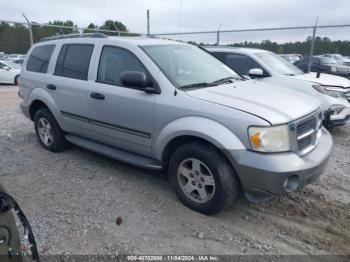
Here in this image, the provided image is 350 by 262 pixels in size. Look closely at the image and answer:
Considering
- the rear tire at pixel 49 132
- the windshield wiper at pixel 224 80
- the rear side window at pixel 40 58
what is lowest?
the rear tire at pixel 49 132

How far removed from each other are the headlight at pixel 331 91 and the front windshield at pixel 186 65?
279 cm

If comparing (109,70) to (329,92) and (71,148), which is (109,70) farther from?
(329,92)

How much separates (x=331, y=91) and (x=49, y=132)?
5.33 m

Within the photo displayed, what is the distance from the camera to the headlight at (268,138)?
2951 millimetres

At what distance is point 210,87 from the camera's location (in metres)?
3.66

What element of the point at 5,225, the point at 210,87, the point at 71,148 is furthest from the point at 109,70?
the point at 5,225

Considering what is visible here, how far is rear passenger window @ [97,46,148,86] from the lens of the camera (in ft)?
12.9

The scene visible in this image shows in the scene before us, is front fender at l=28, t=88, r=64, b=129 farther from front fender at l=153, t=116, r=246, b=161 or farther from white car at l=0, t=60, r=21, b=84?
white car at l=0, t=60, r=21, b=84

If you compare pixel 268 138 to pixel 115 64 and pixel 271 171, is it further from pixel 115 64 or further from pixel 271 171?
pixel 115 64

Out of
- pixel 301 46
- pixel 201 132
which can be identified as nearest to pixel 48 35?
pixel 301 46

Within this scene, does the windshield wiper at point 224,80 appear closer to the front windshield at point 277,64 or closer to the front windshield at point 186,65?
the front windshield at point 186,65

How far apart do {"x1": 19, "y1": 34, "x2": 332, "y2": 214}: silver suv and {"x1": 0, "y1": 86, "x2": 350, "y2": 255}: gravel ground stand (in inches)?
13.0

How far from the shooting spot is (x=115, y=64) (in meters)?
4.14

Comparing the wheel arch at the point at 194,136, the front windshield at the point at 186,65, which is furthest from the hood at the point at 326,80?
the wheel arch at the point at 194,136
